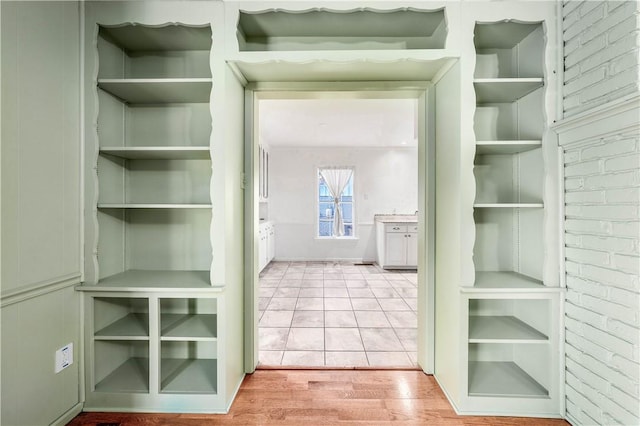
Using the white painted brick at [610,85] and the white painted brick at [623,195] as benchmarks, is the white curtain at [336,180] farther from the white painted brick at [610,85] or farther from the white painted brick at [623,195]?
the white painted brick at [623,195]

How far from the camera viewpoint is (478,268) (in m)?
1.95

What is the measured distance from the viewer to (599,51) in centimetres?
137

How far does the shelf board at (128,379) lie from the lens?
1673mm

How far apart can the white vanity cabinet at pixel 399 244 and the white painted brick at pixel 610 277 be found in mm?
4174

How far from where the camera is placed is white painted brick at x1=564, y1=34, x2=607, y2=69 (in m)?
1.36

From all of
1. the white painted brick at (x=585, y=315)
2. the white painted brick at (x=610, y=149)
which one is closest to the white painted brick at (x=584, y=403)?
the white painted brick at (x=585, y=315)

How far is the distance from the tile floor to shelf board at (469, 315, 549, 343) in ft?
1.96

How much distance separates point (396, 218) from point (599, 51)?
15.7 ft

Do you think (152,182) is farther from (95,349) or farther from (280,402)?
(280,402)

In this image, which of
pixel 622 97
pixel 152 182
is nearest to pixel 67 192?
pixel 152 182

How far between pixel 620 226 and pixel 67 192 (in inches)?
103

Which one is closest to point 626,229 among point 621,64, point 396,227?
point 621,64

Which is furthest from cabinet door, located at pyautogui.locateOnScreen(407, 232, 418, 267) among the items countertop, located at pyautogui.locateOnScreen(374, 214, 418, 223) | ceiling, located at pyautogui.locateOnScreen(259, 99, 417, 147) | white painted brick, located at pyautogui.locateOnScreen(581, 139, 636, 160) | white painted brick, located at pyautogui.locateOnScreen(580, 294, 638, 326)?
white painted brick, located at pyautogui.locateOnScreen(581, 139, 636, 160)

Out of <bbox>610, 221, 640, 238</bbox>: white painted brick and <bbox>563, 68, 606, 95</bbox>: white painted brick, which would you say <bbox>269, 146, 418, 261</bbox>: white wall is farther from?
<bbox>610, 221, 640, 238</bbox>: white painted brick
